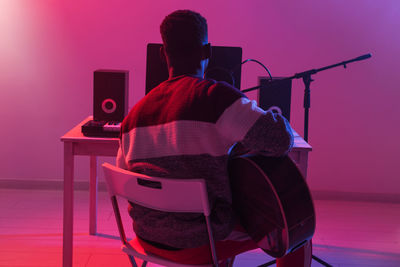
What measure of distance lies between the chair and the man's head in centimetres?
39

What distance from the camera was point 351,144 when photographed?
12.6 feet

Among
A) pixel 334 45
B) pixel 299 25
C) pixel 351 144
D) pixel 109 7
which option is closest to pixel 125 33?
pixel 109 7

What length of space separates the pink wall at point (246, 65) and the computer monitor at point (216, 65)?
117cm

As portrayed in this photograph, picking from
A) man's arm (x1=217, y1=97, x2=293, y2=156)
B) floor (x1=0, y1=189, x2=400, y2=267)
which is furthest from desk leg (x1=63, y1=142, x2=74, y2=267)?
man's arm (x1=217, y1=97, x2=293, y2=156)

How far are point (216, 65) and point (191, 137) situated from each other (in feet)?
3.81

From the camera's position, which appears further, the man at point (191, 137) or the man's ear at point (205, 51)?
the man's ear at point (205, 51)

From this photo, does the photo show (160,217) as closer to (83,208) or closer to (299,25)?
(83,208)

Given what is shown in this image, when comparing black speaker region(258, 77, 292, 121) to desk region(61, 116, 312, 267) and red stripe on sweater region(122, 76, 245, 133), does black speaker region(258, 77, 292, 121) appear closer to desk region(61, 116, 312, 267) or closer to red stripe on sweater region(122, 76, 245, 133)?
desk region(61, 116, 312, 267)

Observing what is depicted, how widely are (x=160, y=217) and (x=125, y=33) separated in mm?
2433

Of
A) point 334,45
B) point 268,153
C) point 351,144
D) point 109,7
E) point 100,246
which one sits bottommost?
point 100,246

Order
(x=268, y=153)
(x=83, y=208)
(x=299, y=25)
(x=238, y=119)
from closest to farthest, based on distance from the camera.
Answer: (x=238, y=119)
(x=268, y=153)
(x=83, y=208)
(x=299, y=25)

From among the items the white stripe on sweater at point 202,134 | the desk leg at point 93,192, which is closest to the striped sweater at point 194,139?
the white stripe on sweater at point 202,134

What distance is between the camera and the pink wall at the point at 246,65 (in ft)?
12.1

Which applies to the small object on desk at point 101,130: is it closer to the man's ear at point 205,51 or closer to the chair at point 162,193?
the chair at point 162,193
